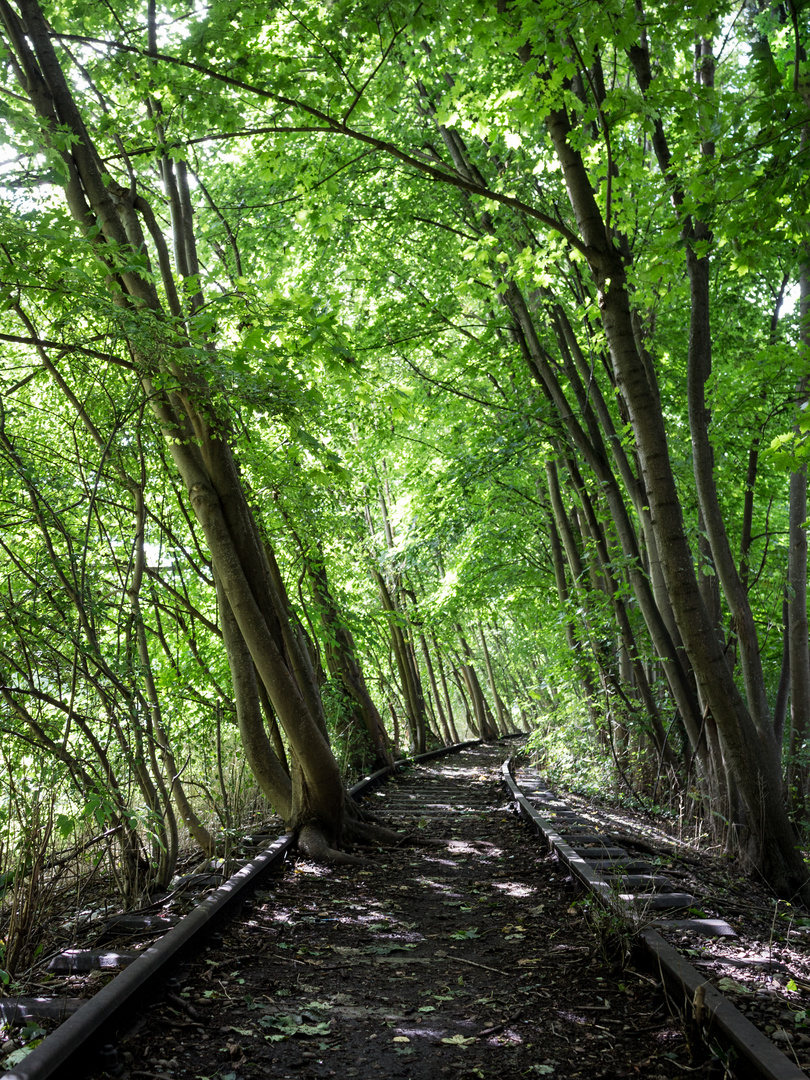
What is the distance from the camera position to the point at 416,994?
12.5ft

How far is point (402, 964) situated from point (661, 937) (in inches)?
58.1

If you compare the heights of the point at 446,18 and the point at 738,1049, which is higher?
the point at 446,18

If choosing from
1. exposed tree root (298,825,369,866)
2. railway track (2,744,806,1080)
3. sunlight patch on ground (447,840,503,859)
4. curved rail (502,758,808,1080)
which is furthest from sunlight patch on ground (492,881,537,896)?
exposed tree root (298,825,369,866)

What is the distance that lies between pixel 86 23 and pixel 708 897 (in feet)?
30.1

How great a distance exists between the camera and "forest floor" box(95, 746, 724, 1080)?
2.99m

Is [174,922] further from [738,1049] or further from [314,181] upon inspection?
[314,181]

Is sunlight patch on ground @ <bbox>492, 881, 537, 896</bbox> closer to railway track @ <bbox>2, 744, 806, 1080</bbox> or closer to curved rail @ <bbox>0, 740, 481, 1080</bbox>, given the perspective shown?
railway track @ <bbox>2, 744, 806, 1080</bbox>

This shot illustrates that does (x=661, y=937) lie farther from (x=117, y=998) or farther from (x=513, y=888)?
(x=117, y=998)

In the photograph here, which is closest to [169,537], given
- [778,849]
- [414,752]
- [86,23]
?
[86,23]

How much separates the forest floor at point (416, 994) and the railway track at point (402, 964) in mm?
14

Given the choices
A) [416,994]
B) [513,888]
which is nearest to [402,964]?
[416,994]

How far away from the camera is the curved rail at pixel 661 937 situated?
8.42 ft

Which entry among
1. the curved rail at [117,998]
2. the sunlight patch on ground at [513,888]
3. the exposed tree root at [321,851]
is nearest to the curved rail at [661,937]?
the sunlight patch on ground at [513,888]

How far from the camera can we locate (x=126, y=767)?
17.2 ft
